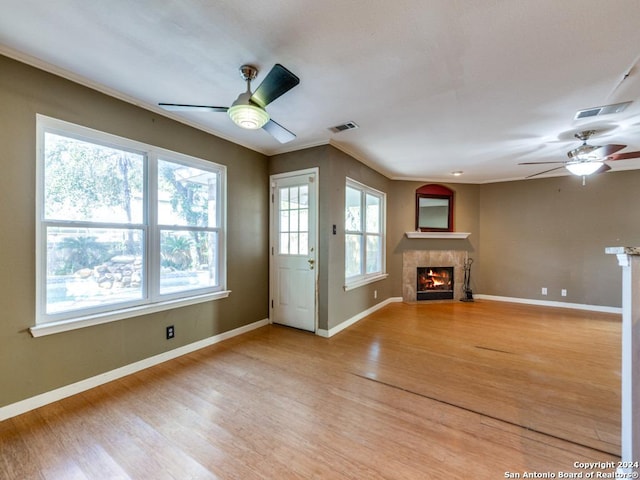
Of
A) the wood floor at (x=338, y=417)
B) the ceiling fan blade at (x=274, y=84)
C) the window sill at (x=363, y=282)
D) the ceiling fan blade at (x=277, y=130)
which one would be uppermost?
the ceiling fan blade at (x=274, y=84)

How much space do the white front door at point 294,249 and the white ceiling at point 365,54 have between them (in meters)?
1.06

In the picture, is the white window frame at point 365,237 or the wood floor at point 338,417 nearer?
the wood floor at point 338,417

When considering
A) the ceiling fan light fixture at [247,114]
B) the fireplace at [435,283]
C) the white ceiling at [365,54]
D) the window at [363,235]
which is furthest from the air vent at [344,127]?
the fireplace at [435,283]

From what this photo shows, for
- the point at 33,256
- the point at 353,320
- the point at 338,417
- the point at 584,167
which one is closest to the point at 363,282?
the point at 353,320

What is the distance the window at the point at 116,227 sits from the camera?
2.16m

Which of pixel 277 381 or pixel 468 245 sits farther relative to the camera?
pixel 468 245

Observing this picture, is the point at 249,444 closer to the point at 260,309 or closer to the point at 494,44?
the point at 260,309

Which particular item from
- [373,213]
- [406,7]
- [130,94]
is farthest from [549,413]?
[130,94]

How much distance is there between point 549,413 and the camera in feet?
6.63

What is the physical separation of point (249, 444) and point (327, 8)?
264 centimetres

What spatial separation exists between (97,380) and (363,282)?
347 cm

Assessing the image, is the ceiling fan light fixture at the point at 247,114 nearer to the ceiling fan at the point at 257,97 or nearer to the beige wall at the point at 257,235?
the ceiling fan at the point at 257,97

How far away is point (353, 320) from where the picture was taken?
13.8 feet

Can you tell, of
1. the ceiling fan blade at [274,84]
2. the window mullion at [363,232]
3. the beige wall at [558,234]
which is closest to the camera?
the ceiling fan blade at [274,84]
